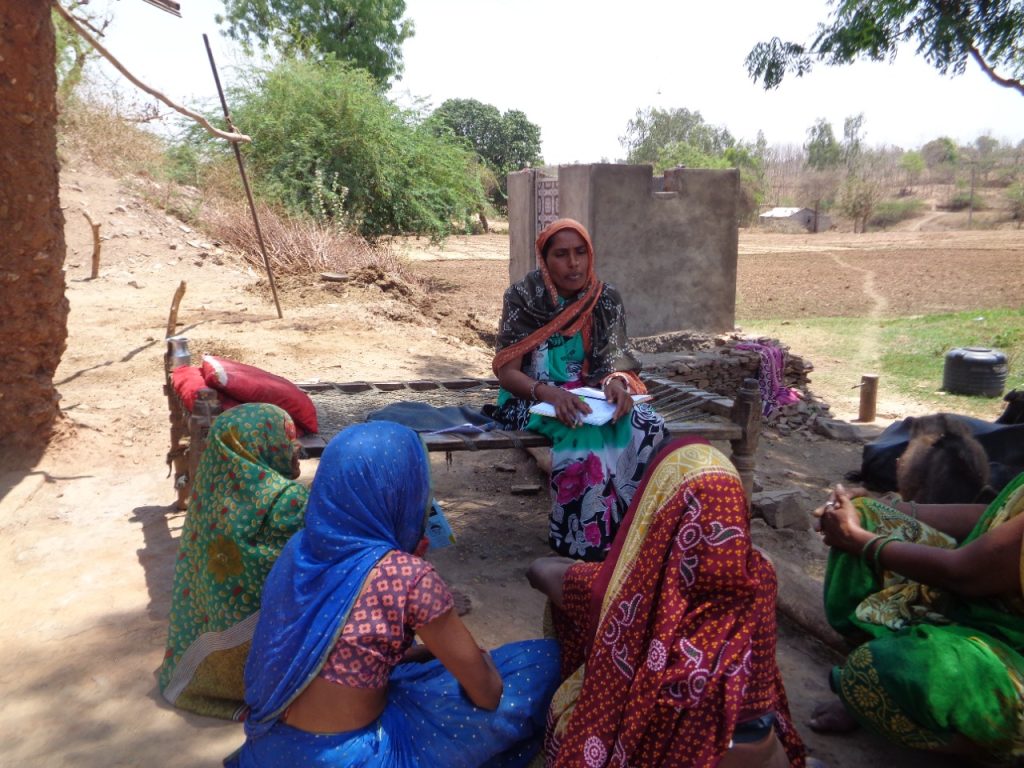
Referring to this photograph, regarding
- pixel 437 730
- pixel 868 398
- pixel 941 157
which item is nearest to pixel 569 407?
pixel 437 730

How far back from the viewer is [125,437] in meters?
5.89

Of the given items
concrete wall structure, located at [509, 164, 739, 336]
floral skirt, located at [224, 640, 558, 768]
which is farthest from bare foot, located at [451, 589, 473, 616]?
concrete wall structure, located at [509, 164, 739, 336]

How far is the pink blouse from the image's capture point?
1883 millimetres

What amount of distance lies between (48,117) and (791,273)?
53.6 feet

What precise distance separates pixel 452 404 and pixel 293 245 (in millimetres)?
8534

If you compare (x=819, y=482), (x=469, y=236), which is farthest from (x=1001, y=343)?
(x=469, y=236)

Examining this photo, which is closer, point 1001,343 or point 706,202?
point 706,202

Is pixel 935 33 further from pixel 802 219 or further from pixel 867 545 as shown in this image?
pixel 802 219

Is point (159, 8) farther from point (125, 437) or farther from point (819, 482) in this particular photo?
point (819, 482)

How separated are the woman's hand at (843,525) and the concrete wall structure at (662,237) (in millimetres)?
6473

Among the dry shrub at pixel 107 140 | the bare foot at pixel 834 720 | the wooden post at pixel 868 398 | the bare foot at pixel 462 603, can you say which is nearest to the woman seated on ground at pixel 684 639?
the bare foot at pixel 834 720

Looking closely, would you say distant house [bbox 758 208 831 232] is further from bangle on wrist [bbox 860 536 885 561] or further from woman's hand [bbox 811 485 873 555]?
bangle on wrist [bbox 860 536 885 561]

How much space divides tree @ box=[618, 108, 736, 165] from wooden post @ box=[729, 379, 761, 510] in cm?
4745

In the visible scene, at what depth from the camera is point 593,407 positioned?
3797 millimetres
